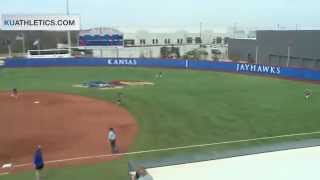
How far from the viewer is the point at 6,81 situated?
51938 millimetres

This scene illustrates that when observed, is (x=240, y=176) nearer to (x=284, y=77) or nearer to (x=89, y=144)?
(x=89, y=144)

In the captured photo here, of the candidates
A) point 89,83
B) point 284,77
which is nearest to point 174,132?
point 89,83

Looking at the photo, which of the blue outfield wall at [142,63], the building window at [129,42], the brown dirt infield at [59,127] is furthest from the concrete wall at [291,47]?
the brown dirt infield at [59,127]

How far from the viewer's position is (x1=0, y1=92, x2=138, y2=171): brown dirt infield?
898 inches

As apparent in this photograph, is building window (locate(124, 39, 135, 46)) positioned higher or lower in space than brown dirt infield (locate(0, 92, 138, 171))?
higher

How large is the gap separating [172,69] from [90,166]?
4649 cm

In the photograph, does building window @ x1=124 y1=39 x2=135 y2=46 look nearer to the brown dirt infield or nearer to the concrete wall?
the concrete wall

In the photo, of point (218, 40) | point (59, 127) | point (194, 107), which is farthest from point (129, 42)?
point (59, 127)

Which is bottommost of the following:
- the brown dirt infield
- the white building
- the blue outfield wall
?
the brown dirt infield

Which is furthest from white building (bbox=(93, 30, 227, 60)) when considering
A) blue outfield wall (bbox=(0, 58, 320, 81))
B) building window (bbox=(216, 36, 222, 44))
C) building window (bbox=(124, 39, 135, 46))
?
blue outfield wall (bbox=(0, 58, 320, 81))

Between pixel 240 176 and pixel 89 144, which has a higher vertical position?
pixel 240 176

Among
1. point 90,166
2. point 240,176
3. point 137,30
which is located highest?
point 137,30

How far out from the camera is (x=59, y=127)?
27.6m

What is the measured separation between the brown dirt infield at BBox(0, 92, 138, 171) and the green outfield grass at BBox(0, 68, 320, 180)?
1.43 m
